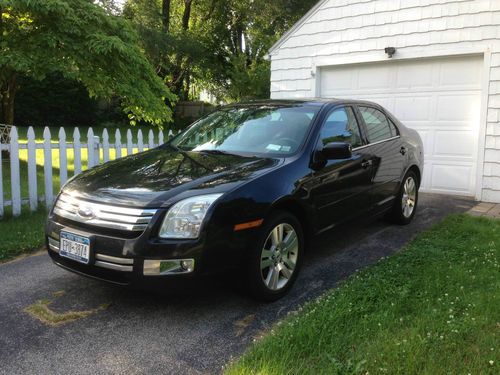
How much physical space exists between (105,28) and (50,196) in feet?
12.4

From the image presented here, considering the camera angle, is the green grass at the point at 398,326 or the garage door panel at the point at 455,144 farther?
the garage door panel at the point at 455,144

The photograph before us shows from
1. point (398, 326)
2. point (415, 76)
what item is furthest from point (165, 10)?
point (398, 326)

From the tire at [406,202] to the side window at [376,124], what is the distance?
68 centimetres

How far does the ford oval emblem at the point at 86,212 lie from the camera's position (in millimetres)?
3268

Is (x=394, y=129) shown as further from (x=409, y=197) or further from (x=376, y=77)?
(x=376, y=77)

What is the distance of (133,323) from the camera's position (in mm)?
3277

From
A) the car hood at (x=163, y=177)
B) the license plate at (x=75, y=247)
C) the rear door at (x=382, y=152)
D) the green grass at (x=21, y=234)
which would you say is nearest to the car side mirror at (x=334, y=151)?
the car hood at (x=163, y=177)

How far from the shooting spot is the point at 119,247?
121 inches

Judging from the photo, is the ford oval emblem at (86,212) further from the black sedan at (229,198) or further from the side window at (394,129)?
the side window at (394,129)

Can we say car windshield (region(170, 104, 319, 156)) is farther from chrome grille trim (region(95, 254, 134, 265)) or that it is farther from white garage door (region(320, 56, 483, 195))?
white garage door (region(320, 56, 483, 195))

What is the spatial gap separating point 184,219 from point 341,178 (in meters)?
1.77

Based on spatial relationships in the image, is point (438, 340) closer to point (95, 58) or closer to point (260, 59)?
point (95, 58)

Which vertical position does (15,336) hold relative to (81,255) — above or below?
below

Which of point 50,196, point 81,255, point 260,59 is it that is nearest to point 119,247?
point 81,255
